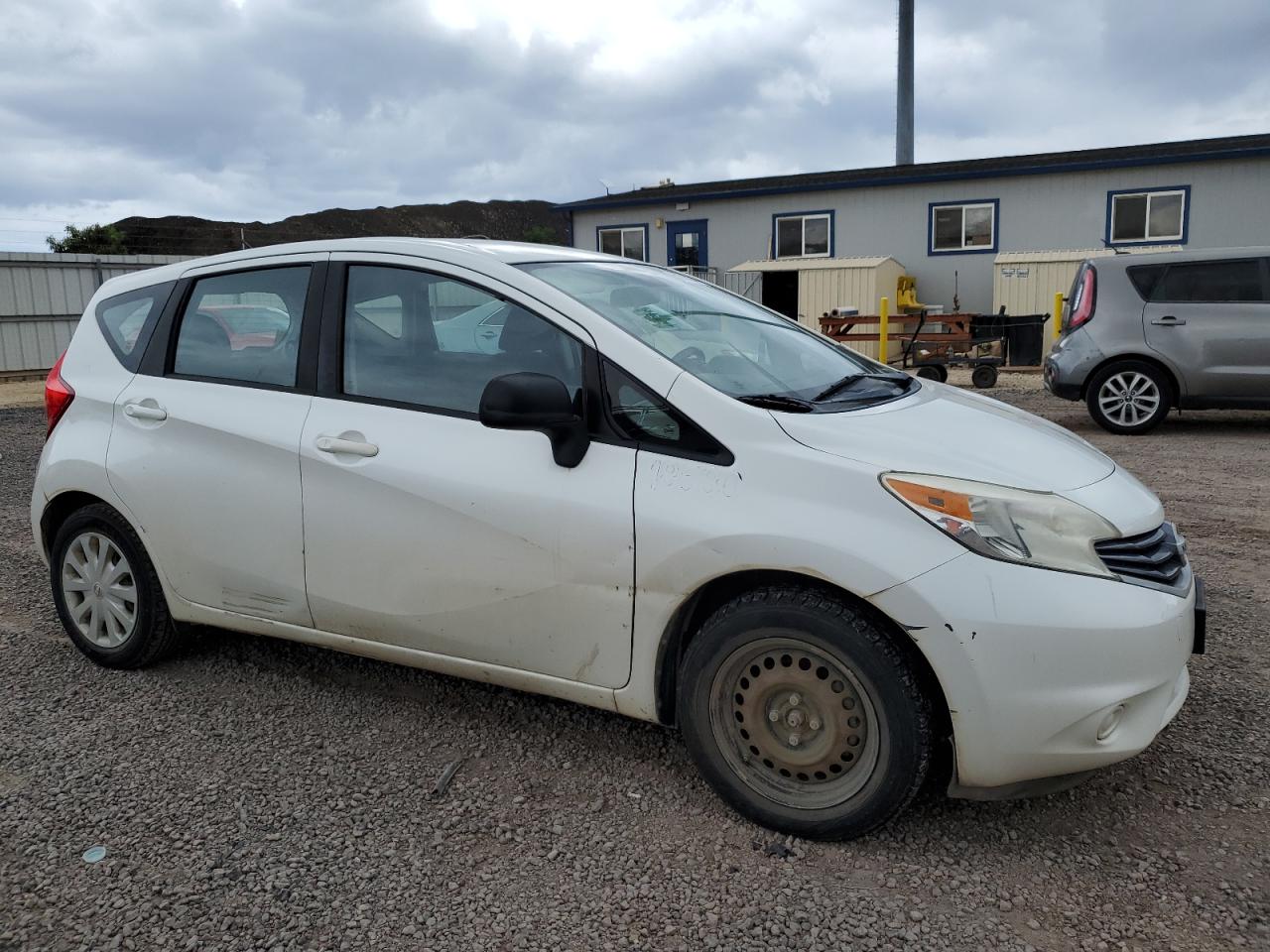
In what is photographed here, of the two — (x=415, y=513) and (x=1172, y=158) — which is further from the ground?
(x=1172, y=158)

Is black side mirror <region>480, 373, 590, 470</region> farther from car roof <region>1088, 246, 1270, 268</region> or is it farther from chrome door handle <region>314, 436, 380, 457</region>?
car roof <region>1088, 246, 1270, 268</region>

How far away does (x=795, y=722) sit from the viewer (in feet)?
8.94

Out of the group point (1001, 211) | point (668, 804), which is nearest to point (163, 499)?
point (668, 804)

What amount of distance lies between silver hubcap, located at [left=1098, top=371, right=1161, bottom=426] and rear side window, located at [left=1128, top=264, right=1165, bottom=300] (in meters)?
0.76

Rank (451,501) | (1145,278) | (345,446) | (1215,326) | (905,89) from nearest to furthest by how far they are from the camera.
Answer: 1. (451,501)
2. (345,446)
3. (1215,326)
4. (1145,278)
5. (905,89)

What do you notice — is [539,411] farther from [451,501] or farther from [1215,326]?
[1215,326]

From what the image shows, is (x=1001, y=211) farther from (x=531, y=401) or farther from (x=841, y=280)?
(x=531, y=401)

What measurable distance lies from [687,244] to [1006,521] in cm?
2382

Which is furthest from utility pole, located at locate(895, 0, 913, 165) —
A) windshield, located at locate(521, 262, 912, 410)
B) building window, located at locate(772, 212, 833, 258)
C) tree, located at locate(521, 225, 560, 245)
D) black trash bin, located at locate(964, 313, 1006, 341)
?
windshield, located at locate(521, 262, 912, 410)

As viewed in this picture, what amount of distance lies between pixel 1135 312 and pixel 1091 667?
8233mm

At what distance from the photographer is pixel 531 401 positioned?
2.82 m

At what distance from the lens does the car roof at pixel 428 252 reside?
131 inches

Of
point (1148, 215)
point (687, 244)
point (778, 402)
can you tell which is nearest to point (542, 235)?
point (687, 244)

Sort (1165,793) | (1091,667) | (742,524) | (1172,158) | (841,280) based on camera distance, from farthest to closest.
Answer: (841,280) < (1172,158) < (1165,793) < (742,524) < (1091,667)
